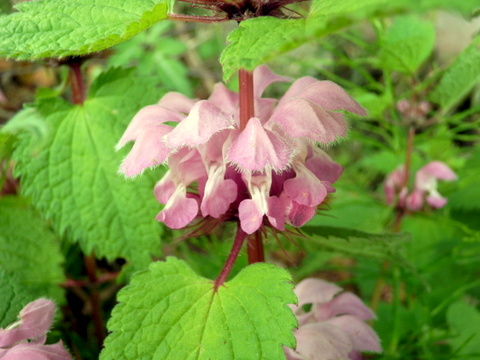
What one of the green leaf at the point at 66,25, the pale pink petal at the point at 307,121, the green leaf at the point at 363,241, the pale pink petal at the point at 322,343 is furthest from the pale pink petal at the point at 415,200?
the green leaf at the point at 66,25

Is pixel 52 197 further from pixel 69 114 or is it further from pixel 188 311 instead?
pixel 188 311

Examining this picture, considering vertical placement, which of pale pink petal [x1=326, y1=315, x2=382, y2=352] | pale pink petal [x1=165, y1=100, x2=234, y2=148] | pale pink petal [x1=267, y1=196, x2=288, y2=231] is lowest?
pale pink petal [x1=326, y1=315, x2=382, y2=352]

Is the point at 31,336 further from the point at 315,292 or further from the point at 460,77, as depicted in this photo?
the point at 460,77

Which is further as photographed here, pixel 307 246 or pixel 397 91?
pixel 397 91

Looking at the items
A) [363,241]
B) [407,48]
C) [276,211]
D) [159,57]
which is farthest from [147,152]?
[159,57]

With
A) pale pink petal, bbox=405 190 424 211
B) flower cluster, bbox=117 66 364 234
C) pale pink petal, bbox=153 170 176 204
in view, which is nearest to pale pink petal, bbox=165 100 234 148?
flower cluster, bbox=117 66 364 234

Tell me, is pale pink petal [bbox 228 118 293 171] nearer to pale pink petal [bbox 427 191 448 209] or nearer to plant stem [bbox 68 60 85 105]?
plant stem [bbox 68 60 85 105]

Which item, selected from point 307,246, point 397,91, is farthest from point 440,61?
point 307,246

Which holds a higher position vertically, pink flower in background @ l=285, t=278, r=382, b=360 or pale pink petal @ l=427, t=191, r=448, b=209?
pink flower in background @ l=285, t=278, r=382, b=360
